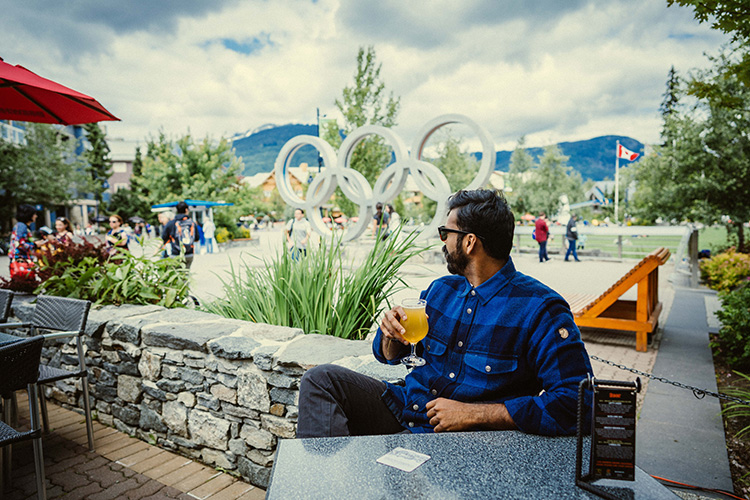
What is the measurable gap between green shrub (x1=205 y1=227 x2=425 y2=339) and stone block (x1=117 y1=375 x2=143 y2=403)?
3.01 feet

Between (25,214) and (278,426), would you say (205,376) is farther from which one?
(25,214)

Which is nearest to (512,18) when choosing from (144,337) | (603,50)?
(603,50)

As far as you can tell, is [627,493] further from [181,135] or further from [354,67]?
[181,135]

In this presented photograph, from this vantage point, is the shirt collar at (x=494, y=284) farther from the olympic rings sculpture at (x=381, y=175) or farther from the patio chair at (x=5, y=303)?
the olympic rings sculpture at (x=381, y=175)

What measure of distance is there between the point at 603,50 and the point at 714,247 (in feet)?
23.0

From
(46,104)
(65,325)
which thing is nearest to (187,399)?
(65,325)

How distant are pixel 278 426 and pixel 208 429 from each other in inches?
25.2

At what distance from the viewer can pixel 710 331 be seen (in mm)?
6035

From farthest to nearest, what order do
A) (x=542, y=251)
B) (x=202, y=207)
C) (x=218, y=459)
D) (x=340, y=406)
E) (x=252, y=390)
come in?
(x=202, y=207)
(x=542, y=251)
(x=218, y=459)
(x=252, y=390)
(x=340, y=406)

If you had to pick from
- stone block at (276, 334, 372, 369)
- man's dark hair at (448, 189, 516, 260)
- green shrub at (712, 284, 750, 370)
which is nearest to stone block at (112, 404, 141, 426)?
stone block at (276, 334, 372, 369)

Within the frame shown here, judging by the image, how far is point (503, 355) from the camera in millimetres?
1629

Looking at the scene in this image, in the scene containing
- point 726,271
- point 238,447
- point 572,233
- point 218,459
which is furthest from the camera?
point 572,233

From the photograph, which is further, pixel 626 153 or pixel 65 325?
pixel 626 153

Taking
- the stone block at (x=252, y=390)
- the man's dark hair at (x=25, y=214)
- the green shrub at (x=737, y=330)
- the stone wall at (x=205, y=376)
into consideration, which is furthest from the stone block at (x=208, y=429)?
the man's dark hair at (x=25, y=214)
